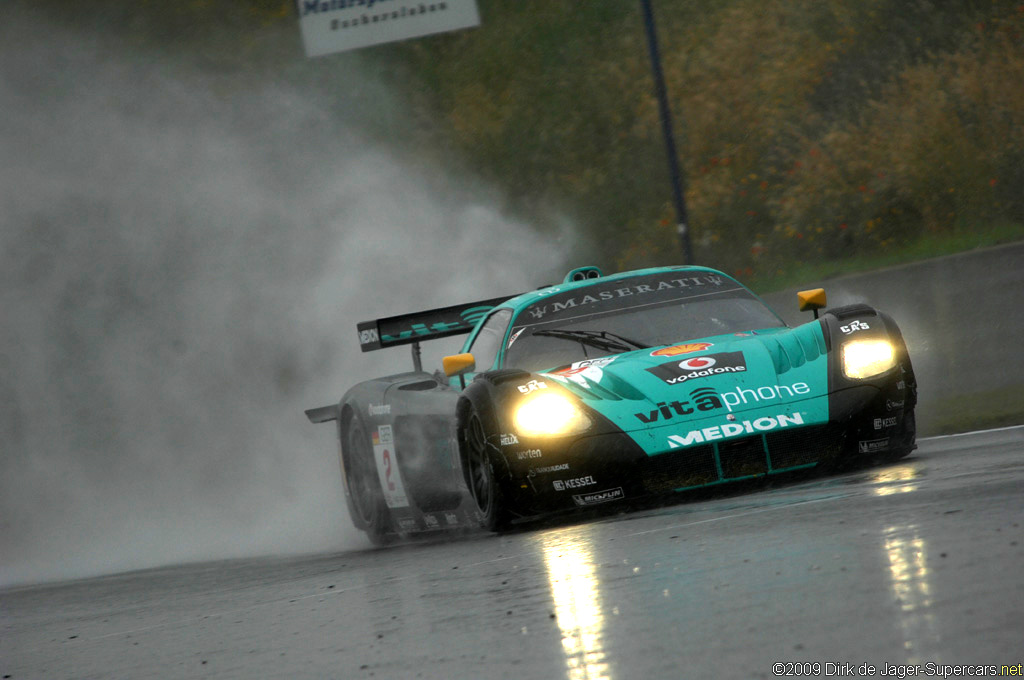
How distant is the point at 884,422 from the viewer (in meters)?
6.88

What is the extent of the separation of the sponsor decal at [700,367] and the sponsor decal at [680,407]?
15cm

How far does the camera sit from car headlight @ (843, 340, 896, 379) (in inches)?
272

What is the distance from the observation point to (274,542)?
402 inches

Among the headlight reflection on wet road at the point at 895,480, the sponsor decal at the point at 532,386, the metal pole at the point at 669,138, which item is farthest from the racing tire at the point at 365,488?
the metal pole at the point at 669,138

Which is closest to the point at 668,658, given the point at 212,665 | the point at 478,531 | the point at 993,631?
the point at 993,631

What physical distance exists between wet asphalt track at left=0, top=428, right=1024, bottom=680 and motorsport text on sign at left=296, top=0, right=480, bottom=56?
12.6 meters

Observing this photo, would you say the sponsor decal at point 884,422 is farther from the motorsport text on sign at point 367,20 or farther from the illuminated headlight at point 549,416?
the motorsport text on sign at point 367,20

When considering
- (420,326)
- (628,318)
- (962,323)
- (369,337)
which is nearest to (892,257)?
(962,323)

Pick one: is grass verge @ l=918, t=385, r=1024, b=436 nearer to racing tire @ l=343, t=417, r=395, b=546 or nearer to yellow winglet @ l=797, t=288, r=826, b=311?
yellow winglet @ l=797, t=288, r=826, b=311

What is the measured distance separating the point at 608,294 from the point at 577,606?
3.96 meters

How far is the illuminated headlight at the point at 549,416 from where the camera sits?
6699mm

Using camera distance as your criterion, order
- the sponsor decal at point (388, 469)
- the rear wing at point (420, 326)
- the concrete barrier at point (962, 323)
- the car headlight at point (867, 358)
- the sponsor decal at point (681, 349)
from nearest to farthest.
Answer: the car headlight at point (867, 358) < the sponsor decal at point (681, 349) < the sponsor decal at point (388, 469) < the rear wing at point (420, 326) < the concrete barrier at point (962, 323)

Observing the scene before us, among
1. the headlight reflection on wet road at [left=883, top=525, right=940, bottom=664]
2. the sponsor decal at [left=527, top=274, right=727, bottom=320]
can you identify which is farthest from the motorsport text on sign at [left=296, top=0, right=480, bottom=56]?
the headlight reflection on wet road at [left=883, top=525, right=940, bottom=664]

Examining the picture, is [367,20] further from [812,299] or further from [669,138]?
[812,299]
